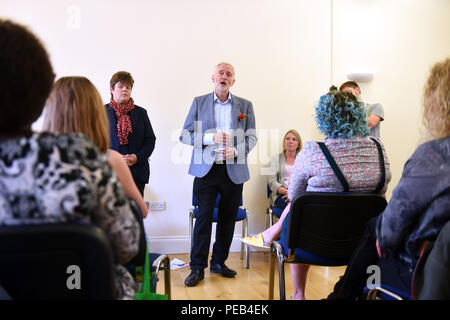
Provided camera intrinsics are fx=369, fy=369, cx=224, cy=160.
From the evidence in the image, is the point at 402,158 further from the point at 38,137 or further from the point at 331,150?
the point at 38,137

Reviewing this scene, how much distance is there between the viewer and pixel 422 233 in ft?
3.83

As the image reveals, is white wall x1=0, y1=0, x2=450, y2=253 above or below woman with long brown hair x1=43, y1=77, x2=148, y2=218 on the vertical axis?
above

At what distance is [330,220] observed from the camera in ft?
5.53

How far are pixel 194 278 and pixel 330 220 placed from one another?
150 centimetres

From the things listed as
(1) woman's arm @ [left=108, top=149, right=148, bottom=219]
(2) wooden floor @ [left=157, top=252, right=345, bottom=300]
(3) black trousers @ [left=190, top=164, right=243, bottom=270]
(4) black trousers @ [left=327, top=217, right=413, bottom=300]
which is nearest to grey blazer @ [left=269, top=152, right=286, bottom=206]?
(2) wooden floor @ [left=157, top=252, right=345, bottom=300]

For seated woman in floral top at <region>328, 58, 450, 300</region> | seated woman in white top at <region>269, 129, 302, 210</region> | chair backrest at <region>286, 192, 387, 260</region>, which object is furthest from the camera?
seated woman in white top at <region>269, 129, 302, 210</region>

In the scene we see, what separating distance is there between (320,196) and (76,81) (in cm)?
110

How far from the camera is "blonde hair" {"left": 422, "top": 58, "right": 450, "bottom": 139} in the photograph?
1244 millimetres

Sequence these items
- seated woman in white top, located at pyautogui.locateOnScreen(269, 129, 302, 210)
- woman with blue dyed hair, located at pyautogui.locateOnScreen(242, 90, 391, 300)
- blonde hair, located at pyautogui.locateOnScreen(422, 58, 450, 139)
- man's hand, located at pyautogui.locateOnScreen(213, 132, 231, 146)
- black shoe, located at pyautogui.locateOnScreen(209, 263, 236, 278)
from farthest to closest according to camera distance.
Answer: seated woman in white top, located at pyautogui.locateOnScreen(269, 129, 302, 210), black shoe, located at pyautogui.locateOnScreen(209, 263, 236, 278), man's hand, located at pyautogui.locateOnScreen(213, 132, 231, 146), woman with blue dyed hair, located at pyautogui.locateOnScreen(242, 90, 391, 300), blonde hair, located at pyautogui.locateOnScreen(422, 58, 450, 139)

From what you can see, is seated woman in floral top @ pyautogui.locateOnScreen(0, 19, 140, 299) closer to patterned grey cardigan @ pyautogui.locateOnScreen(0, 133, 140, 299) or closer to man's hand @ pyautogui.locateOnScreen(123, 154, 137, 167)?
patterned grey cardigan @ pyautogui.locateOnScreen(0, 133, 140, 299)

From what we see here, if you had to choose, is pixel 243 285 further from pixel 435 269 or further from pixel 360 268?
pixel 435 269

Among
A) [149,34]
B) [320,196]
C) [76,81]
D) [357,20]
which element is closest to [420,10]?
[357,20]

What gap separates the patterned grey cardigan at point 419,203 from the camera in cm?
112

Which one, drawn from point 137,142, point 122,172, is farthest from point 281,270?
point 137,142
